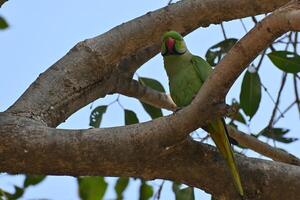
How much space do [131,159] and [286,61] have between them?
0.94m

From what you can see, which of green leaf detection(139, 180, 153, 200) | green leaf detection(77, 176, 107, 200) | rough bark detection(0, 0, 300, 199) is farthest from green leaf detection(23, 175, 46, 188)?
rough bark detection(0, 0, 300, 199)

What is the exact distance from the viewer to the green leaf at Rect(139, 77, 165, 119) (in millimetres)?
2490

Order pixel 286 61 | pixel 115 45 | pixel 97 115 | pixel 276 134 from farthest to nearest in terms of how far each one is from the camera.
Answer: pixel 276 134
pixel 97 115
pixel 286 61
pixel 115 45

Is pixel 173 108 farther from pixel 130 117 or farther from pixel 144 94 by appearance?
pixel 130 117

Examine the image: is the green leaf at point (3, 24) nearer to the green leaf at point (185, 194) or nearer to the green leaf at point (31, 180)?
the green leaf at point (31, 180)

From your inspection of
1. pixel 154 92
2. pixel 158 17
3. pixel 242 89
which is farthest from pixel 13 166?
pixel 242 89

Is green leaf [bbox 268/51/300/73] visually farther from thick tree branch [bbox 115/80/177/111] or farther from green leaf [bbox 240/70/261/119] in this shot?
thick tree branch [bbox 115/80/177/111]

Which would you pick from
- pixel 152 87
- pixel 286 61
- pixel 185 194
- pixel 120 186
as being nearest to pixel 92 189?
pixel 120 186

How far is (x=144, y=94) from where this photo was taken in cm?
225

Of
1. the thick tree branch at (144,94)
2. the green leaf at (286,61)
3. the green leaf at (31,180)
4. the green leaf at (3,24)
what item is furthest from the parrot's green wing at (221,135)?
the green leaf at (31,180)

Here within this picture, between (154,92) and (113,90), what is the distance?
0.29 m

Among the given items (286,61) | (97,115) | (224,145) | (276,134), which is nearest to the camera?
(224,145)

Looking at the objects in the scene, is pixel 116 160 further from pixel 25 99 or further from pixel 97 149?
pixel 25 99

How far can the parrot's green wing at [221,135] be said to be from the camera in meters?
1.50
